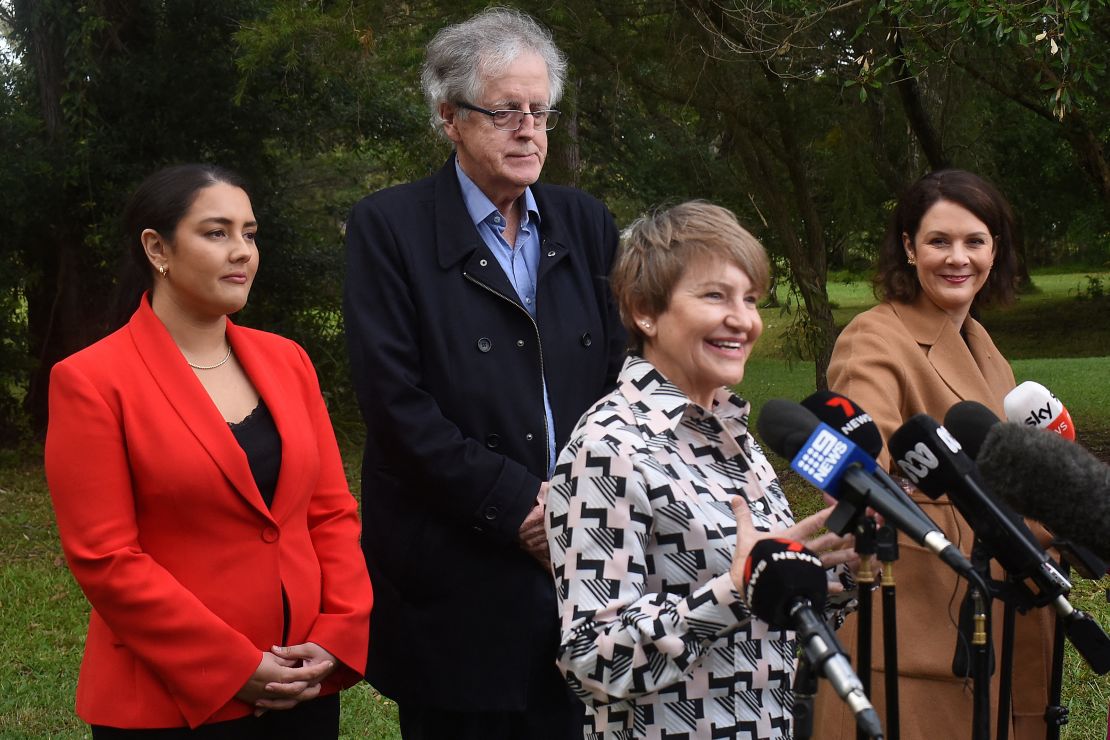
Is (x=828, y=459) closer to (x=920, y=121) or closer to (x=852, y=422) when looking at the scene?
(x=852, y=422)

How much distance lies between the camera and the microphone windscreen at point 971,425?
8.44 feet

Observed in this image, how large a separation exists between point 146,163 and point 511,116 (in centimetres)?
965

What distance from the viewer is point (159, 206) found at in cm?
335

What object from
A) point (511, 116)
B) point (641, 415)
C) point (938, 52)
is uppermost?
point (938, 52)

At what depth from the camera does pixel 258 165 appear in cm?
1297

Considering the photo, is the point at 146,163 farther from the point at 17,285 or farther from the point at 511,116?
the point at 511,116

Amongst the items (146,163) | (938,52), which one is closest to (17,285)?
(146,163)

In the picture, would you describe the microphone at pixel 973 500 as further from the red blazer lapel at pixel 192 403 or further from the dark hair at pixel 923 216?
the red blazer lapel at pixel 192 403

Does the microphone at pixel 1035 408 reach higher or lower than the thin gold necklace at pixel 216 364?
lower

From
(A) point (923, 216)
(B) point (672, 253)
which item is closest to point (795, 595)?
(B) point (672, 253)

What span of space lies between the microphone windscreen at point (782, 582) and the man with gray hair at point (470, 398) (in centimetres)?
125

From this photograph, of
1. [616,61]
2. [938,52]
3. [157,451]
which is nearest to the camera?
[157,451]

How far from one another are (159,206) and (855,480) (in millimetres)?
2090

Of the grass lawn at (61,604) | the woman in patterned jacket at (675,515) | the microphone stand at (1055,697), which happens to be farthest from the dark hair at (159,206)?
the grass lawn at (61,604)
